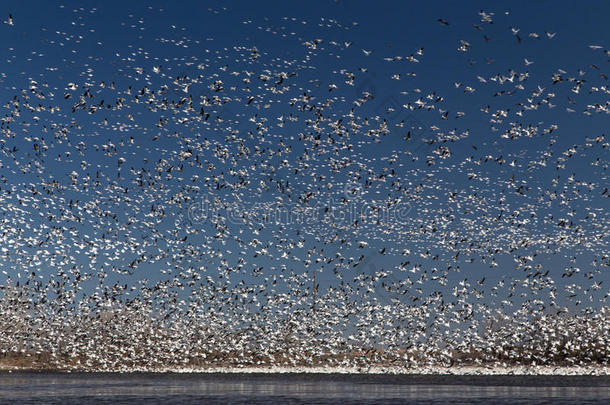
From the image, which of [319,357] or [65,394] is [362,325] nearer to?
[65,394]

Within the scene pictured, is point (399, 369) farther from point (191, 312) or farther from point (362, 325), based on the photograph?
point (191, 312)

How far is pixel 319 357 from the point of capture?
106 metres

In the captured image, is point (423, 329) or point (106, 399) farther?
point (423, 329)

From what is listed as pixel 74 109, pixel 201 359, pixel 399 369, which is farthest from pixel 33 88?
pixel 201 359

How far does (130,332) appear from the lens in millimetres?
97438

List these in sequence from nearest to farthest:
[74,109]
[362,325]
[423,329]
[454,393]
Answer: [74,109], [454,393], [362,325], [423,329]

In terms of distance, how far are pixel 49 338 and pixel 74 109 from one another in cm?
3859

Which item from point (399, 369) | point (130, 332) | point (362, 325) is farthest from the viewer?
point (130, 332)

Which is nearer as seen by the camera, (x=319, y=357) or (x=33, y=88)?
(x=33, y=88)

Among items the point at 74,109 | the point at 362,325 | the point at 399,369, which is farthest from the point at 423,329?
the point at 74,109

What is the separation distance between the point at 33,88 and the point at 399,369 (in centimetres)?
6121

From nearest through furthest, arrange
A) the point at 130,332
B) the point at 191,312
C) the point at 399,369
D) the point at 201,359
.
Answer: the point at 191,312
the point at 399,369
the point at 130,332
the point at 201,359

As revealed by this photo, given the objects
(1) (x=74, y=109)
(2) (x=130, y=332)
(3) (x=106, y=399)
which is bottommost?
(2) (x=130, y=332)

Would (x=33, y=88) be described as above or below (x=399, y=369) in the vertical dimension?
above
